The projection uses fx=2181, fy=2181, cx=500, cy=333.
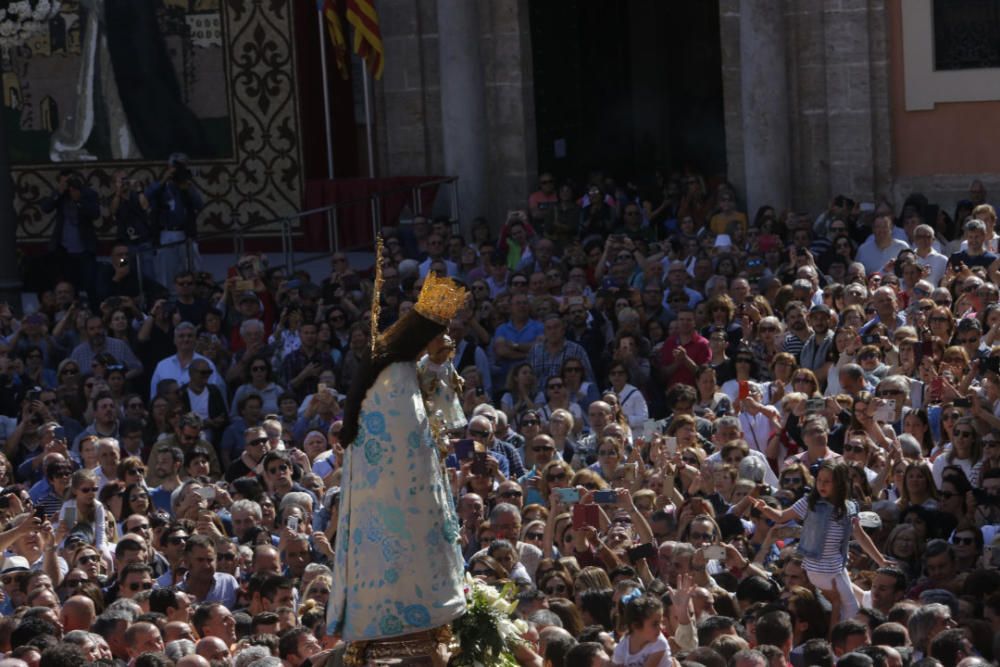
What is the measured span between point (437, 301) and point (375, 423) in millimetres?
549

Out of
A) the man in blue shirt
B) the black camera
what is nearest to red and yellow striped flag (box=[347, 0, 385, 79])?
the man in blue shirt

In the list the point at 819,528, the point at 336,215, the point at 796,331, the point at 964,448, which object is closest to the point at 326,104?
the point at 336,215

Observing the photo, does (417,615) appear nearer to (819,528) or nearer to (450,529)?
(450,529)

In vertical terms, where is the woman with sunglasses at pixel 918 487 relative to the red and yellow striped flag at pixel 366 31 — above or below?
below

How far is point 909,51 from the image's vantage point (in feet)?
69.3

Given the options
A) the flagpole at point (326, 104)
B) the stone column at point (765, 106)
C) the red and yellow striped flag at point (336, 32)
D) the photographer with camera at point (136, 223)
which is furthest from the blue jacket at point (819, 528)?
the flagpole at point (326, 104)

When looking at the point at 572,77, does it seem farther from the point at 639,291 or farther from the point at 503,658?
the point at 503,658

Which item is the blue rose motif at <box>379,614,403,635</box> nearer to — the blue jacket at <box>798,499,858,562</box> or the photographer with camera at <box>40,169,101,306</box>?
the blue jacket at <box>798,499,858,562</box>

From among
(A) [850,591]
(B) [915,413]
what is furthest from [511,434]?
(A) [850,591]

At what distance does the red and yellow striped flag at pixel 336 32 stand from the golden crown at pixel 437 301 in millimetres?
14679

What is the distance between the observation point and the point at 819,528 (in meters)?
11.3

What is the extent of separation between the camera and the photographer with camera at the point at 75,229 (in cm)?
2047

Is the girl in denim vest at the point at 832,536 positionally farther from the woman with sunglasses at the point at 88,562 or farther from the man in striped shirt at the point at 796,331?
the man in striped shirt at the point at 796,331

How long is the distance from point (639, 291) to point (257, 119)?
25.6ft
